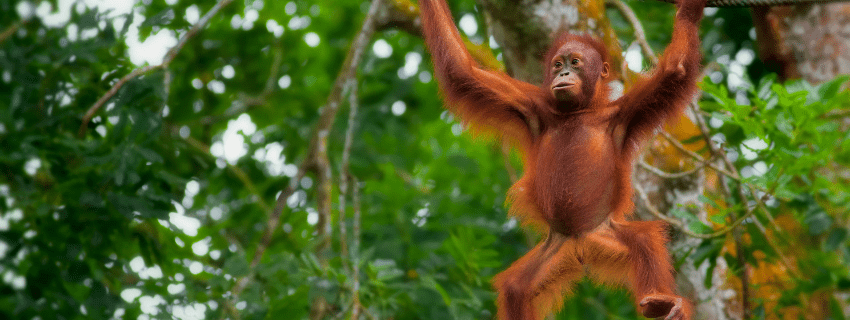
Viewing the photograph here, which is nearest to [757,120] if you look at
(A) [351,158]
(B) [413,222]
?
(B) [413,222]

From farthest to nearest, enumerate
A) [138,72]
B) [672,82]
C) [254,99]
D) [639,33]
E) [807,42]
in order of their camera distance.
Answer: [254,99], [807,42], [639,33], [138,72], [672,82]

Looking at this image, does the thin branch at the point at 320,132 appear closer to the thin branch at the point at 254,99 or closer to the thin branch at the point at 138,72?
the thin branch at the point at 138,72

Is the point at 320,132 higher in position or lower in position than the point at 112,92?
lower

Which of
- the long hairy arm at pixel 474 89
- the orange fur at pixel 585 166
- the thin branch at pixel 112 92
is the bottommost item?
the orange fur at pixel 585 166

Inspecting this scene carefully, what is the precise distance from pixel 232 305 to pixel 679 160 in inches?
101

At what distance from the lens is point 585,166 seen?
122 inches

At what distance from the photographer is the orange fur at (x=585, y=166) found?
2.97m

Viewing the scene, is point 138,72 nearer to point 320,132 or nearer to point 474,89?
point 320,132

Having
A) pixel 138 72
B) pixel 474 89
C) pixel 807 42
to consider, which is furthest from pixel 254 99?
pixel 807 42

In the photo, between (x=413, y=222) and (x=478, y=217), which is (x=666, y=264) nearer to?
(x=478, y=217)

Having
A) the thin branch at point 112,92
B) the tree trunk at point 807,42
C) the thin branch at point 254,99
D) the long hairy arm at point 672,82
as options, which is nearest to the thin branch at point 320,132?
the thin branch at point 112,92

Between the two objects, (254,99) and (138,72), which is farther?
(254,99)

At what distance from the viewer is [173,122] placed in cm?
557

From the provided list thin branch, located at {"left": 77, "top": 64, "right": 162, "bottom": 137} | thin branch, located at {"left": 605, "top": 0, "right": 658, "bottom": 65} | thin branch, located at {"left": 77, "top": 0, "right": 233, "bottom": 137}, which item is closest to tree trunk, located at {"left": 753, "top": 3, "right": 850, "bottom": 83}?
thin branch, located at {"left": 605, "top": 0, "right": 658, "bottom": 65}
